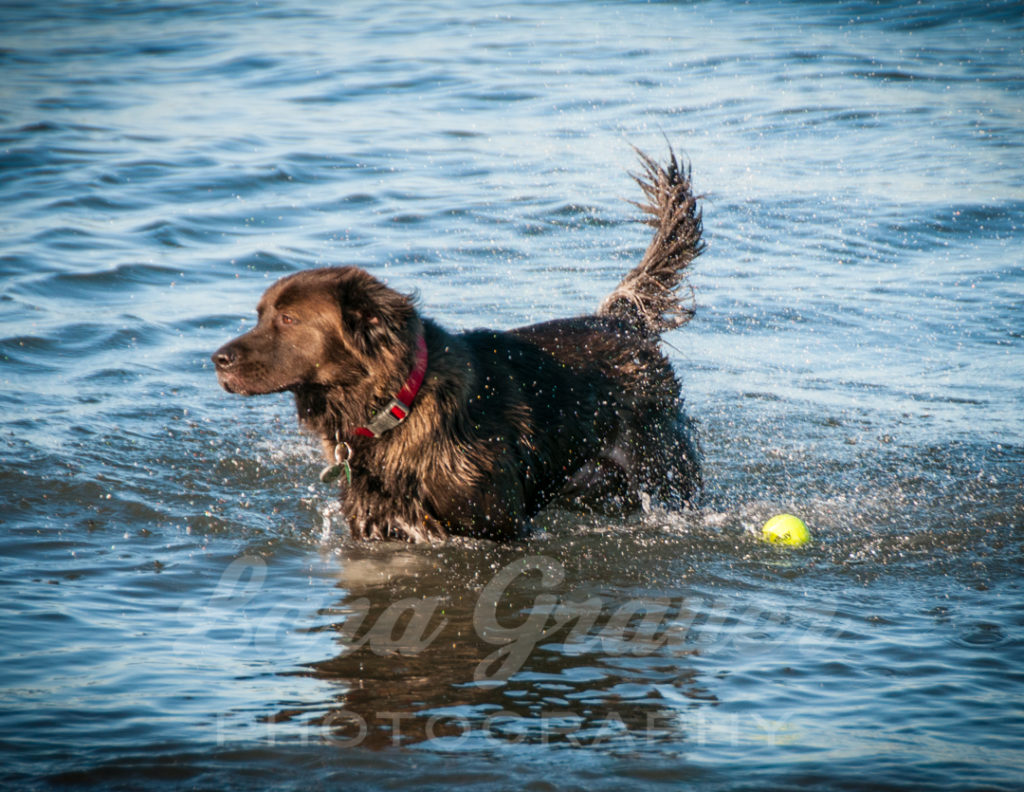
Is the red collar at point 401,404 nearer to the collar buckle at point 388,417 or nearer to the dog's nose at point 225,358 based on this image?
the collar buckle at point 388,417

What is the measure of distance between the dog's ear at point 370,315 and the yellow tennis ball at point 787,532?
240cm

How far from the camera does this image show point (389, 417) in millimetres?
5402

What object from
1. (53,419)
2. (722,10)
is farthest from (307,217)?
(722,10)

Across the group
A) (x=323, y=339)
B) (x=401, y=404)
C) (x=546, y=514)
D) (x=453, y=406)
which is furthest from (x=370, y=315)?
(x=546, y=514)

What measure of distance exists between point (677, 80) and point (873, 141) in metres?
5.20

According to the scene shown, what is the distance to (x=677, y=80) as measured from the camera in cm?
2027

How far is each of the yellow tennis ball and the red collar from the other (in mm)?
2205

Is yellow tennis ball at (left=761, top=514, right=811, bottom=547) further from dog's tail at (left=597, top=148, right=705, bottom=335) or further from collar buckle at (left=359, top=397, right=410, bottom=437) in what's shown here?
collar buckle at (left=359, top=397, right=410, bottom=437)

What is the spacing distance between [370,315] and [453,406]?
66cm

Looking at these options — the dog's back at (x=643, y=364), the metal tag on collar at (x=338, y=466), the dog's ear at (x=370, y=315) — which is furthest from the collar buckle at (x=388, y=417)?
the dog's back at (x=643, y=364)

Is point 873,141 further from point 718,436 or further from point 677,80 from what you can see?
point 718,436

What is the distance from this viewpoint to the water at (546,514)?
4.02 meters

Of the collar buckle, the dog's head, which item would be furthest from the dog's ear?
the collar buckle

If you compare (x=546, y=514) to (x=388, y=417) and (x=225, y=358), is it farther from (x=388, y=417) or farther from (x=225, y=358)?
(x=225, y=358)
